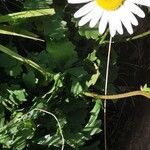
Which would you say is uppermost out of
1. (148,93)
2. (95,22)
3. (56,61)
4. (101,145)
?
(95,22)

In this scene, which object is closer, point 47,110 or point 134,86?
point 47,110

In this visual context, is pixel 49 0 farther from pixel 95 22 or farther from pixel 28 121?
pixel 28 121

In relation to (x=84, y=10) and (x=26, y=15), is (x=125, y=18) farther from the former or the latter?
(x=26, y=15)

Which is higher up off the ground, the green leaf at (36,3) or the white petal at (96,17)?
the green leaf at (36,3)

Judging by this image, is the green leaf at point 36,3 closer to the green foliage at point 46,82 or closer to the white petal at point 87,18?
the green foliage at point 46,82

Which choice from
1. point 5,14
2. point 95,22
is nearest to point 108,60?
point 95,22

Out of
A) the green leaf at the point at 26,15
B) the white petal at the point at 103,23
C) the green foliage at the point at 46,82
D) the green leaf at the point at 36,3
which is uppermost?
the green leaf at the point at 36,3

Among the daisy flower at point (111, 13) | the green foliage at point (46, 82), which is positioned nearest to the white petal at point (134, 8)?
the daisy flower at point (111, 13)
